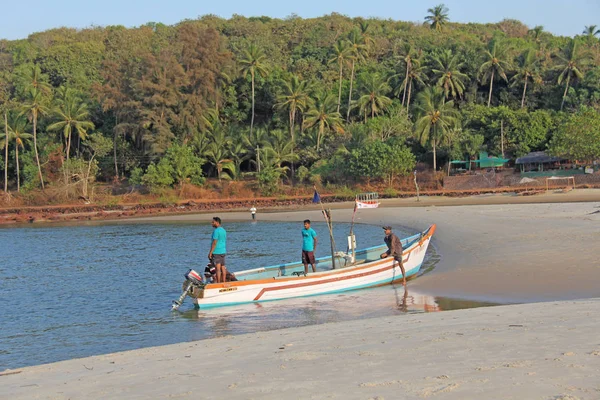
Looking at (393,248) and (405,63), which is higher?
(405,63)

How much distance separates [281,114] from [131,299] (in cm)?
5586

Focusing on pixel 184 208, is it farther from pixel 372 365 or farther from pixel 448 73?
pixel 372 365

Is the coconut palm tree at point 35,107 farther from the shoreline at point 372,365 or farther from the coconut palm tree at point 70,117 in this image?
the shoreline at point 372,365

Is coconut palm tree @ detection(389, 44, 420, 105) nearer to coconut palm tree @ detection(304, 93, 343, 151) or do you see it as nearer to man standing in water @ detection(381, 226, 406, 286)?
coconut palm tree @ detection(304, 93, 343, 151)

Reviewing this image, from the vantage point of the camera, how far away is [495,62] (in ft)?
229

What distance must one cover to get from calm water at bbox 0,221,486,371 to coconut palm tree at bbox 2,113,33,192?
34.0m

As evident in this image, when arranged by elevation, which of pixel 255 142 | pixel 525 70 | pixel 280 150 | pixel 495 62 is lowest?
pixel 280 150

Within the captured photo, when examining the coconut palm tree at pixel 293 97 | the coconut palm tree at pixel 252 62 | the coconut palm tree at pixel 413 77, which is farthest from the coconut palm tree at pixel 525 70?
the coconut palm tree at pixel 252 62

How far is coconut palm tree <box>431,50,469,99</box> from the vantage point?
70688 mm

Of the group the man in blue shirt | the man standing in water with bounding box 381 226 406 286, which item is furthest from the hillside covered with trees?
the man in blue shirt

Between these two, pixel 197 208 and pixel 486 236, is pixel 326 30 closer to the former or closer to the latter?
pixel 197 208

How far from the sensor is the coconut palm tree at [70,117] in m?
68.4

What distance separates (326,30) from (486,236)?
249 ft

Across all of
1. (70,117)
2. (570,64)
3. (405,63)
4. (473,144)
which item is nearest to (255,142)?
(405,63)
